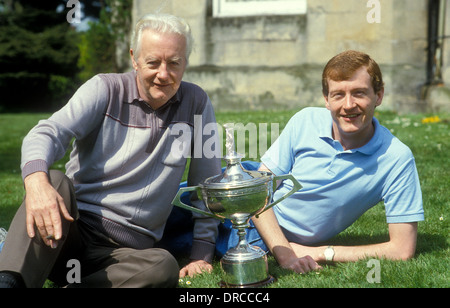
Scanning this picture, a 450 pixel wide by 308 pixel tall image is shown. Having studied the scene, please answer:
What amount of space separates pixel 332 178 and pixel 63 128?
133cm

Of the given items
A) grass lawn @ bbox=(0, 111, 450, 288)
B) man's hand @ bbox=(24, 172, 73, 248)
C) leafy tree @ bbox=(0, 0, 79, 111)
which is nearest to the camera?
man's hand @ bbox=(24, 172, 73, 248)

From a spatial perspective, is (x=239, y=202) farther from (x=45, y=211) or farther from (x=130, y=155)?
(x=45, y=211)

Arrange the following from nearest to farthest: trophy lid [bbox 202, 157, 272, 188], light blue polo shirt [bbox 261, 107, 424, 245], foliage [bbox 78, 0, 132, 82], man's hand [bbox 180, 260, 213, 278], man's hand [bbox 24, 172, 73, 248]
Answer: man's hand [bbox 24, 172, 73, 248] → trophy lid [bbox 202, 157, 272, 188] → light blue polo shirt [bbox 261, 107, 424, 245] → man's hand [bbox 180, 260, 213, 278] → foliage [bbox 78, 0, 132, 82]

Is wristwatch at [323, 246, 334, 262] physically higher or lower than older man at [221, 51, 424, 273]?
lower

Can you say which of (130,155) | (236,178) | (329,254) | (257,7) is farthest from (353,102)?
(257,7)

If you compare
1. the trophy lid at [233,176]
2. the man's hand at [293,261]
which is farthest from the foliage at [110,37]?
the trophy lid at [233,176]

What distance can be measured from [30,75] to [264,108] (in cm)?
1197

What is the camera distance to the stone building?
1085 centimetres

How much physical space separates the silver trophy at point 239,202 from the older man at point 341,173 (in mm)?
299

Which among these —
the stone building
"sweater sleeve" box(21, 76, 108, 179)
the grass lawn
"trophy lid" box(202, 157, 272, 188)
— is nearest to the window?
the stone building

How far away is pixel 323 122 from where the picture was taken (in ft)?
9.94

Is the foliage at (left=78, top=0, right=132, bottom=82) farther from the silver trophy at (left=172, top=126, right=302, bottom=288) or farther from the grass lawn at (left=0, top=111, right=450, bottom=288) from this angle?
the silver trophy at (left=172, top=126, right=302, bottom=288)

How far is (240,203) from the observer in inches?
102

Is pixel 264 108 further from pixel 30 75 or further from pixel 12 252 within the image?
pixel 30 75
